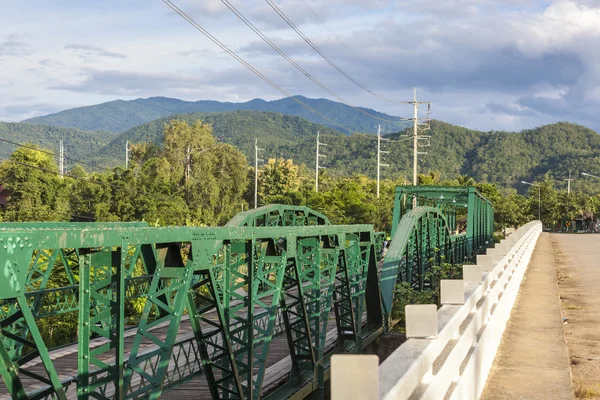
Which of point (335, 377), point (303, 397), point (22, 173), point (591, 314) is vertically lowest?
point (303, 397)

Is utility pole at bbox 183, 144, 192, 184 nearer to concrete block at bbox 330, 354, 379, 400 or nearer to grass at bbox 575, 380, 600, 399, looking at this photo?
grass at bbox 575, 380, 600, 399

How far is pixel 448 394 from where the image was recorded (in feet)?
19.9

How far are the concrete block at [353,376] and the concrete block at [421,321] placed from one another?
84.1 inches

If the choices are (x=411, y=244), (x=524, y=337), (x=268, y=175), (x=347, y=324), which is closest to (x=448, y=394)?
(x=524, y=337)

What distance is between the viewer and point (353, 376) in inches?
130

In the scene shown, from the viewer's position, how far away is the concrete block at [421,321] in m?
5.44

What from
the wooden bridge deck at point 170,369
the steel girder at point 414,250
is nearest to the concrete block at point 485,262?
the wooden bridge deck at point 170,369

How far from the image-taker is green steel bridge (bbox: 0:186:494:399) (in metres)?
6.43

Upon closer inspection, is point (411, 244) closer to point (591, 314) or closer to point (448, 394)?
point (591, 314)

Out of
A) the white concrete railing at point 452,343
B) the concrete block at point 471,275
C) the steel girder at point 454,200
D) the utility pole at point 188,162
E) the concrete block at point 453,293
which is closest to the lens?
the white concrete railing at point 452,343

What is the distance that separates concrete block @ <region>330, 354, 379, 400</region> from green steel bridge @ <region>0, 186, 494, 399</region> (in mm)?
2833

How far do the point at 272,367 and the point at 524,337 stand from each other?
5923 mm

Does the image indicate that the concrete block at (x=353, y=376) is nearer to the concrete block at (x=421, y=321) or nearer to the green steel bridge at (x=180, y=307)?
the concrete block at (x=421, y=321)

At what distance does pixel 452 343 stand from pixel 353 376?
3841mm
